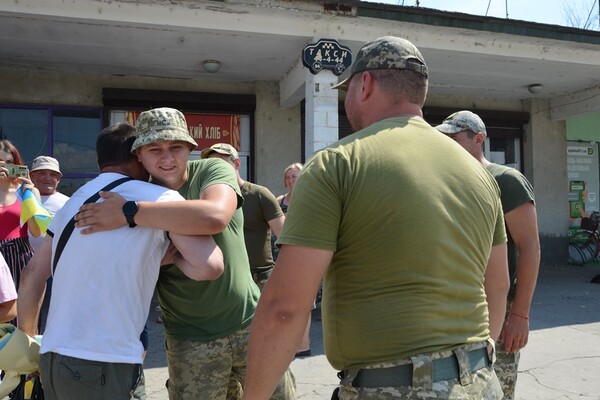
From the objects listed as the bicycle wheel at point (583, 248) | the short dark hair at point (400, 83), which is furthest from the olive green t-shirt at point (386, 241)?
the bicycle wheel at point (583, 248)

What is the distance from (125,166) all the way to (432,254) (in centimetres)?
128

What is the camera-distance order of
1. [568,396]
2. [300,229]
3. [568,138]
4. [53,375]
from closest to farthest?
[300,229] → [53,375] → [568,396] → [568,138]

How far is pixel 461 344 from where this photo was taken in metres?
1.44

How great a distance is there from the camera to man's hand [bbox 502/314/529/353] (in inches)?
106

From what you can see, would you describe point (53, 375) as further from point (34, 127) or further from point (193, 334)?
point (34, 127)

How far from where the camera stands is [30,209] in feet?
10.8

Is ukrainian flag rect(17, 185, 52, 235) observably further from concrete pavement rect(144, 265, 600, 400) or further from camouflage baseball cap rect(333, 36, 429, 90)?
camouflage baseball cap rect(333, 36, 429, 90)

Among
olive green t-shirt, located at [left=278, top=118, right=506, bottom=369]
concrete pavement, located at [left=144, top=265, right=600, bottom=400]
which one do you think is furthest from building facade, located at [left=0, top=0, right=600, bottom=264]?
olive green t-shirt, located at [left=278, top=118, right=506, bottom=369]

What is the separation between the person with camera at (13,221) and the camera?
11.1 ft

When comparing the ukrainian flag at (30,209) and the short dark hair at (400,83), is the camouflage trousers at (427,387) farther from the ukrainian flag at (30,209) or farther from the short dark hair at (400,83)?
the ukrainian flag at (30,209)

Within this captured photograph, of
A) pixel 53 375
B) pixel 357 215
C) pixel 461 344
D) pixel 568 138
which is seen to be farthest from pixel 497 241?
pixel 568 138

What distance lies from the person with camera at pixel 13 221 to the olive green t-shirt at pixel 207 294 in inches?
62.4

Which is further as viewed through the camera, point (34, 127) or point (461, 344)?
point (34, 127)

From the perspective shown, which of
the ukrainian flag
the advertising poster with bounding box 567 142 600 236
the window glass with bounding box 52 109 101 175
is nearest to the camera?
the ukrainian flag
